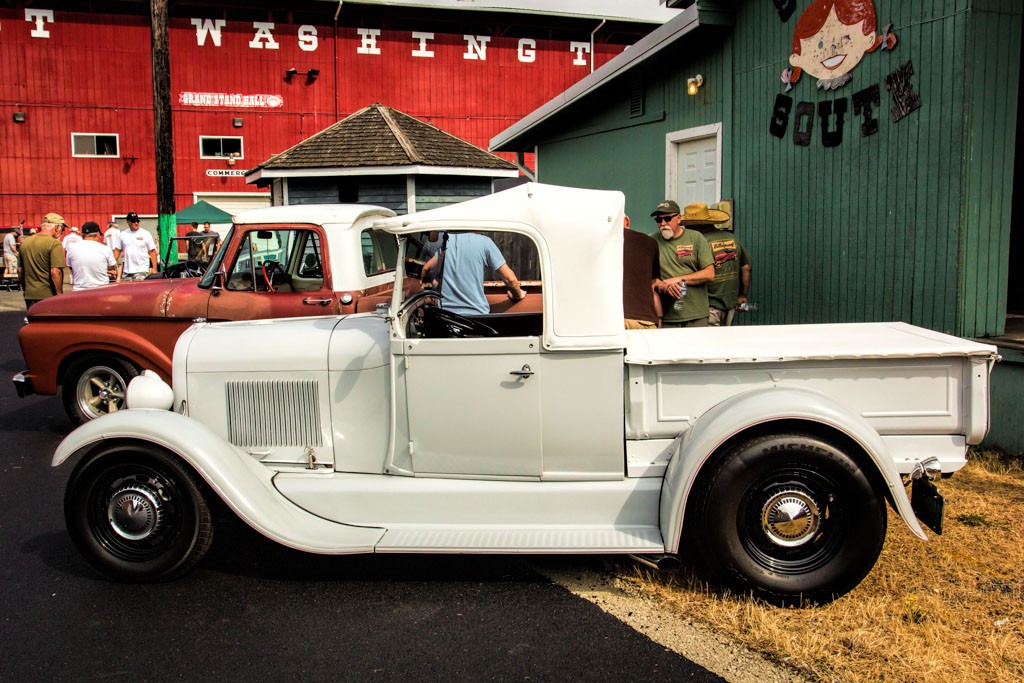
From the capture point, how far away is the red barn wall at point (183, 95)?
94.1 ft

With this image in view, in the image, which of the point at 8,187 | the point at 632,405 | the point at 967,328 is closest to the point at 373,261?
the point at 632,405

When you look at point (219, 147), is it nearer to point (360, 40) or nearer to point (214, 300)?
point (360, 40)

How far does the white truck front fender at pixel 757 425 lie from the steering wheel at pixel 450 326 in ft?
3.94

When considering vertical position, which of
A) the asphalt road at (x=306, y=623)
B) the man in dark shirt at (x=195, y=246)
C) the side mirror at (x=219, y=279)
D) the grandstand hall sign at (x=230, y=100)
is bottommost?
the asphalt road at (x=306, y=623)

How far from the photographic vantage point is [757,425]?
376cm

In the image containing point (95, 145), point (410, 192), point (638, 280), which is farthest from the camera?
point (95, 145)

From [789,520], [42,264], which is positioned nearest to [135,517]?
[789,520]

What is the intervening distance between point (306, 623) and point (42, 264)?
28.6 feet

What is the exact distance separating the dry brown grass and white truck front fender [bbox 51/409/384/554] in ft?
→ 4.85

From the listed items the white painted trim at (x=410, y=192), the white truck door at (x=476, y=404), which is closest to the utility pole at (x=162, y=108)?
the white painted trim at (x=410, y=192)

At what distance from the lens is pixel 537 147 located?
1443 cm

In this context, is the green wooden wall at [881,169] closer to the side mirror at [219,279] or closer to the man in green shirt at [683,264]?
the man in green shirt at [683,264]

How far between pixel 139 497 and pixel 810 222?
21.2ft

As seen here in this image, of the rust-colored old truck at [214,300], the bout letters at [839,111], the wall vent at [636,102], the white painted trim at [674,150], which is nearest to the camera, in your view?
the bout letters at [839,111]
